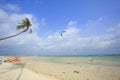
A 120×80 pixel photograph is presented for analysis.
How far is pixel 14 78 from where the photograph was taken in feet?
37.1

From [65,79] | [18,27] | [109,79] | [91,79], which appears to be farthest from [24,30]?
[109,79]

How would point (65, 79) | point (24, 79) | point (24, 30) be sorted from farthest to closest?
point (24, 30)
point (65, 79)
point (24, 79)

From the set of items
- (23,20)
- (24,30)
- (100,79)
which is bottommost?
(100,79)

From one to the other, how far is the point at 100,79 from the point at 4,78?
946 cm

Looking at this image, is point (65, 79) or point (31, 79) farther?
point (65, 79)

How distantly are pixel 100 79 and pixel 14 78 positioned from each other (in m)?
8.71

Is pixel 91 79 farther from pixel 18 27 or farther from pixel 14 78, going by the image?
pixel 18 27

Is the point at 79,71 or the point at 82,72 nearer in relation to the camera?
the point at 82,72

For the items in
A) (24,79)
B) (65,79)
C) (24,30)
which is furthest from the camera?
(24,30)

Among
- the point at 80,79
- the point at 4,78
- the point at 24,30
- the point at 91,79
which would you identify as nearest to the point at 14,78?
the point at 4,78

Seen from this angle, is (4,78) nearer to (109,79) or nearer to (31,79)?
(31,79)

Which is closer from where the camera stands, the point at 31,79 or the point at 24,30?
the point at 31,79

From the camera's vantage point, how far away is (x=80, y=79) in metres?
14.5

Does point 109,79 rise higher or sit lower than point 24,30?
lower
